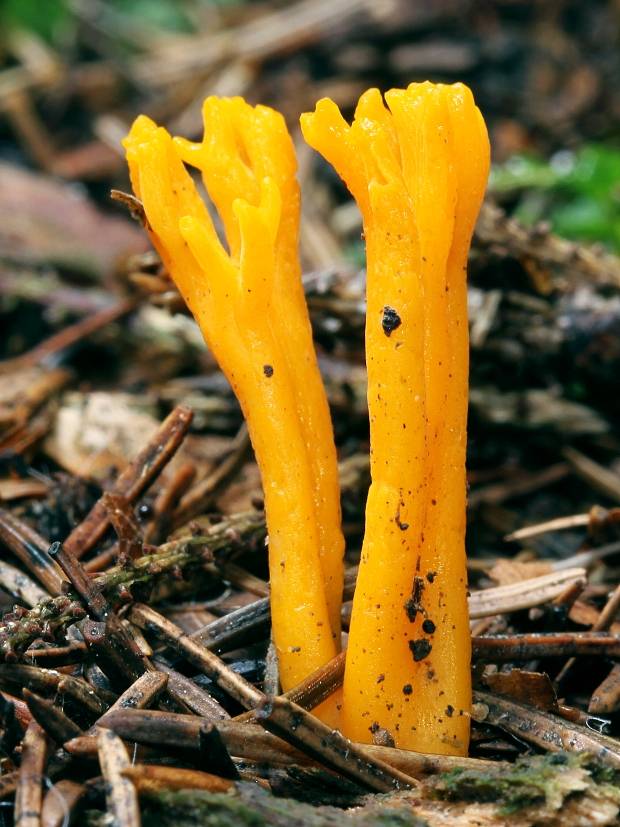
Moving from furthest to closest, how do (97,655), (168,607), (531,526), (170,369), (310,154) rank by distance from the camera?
(310,154)
(170,369)
(531,526)
(168,607)
(97,655)

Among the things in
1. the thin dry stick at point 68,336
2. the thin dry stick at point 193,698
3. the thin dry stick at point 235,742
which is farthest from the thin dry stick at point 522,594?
the thin dry stick at point 68,336

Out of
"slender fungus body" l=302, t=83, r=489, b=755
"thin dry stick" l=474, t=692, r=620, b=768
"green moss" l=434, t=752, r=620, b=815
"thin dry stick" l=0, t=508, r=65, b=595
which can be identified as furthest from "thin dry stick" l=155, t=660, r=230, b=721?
"thin dry stick" l=474, t=692, r=620, b=768

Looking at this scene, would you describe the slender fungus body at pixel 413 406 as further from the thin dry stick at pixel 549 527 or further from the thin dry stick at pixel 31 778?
the thin dry stick at pixel 549 527

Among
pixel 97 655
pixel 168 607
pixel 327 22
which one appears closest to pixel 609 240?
pixel 327 22

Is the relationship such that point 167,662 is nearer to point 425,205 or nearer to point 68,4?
Result: point 425,205

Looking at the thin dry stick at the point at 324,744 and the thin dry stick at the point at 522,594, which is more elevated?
the thin dry stick at the point at 522,594

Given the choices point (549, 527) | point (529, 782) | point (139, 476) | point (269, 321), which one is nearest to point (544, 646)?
point (529, 782)
